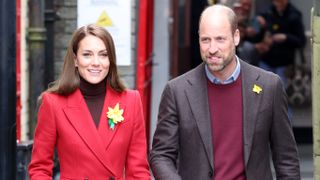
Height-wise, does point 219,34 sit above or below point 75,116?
above

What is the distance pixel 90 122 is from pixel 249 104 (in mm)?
802

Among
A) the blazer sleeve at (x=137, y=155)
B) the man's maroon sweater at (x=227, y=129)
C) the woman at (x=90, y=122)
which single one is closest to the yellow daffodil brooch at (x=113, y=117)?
the woman at (x=90, y=122)

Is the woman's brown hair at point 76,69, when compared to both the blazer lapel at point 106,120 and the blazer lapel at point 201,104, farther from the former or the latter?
the blazer lapel at point 201,104

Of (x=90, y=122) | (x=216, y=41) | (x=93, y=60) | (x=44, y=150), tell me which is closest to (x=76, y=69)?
(x=93, y=60)

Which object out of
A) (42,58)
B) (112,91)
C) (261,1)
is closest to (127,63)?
(42,58)

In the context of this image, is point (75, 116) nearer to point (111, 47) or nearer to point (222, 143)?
point (111, 47)

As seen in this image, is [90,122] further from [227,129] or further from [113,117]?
[227,129]

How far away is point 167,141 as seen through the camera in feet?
17.7

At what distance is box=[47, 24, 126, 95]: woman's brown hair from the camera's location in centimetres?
544

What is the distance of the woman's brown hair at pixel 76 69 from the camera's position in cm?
544

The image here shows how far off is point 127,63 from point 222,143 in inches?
207

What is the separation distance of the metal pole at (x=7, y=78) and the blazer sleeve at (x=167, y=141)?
0.75 meters

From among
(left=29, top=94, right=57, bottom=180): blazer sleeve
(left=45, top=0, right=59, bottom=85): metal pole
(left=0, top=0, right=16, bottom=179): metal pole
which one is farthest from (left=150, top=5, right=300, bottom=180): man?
(left=45, top=0, right=59, bottom=85): metal pole

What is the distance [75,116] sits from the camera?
5.41m
